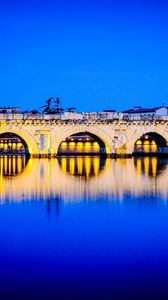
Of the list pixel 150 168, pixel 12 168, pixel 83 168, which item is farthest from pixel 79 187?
pixel 12 168

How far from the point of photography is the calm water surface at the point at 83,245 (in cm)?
652

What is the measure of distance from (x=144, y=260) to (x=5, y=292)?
2.37 m

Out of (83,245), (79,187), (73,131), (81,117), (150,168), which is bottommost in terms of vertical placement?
(83,245)

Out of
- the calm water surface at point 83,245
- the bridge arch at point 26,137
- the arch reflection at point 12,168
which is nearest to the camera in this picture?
the calm water surface at point 83,245

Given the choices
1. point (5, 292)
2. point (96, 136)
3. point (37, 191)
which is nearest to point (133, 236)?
point (5, 292)

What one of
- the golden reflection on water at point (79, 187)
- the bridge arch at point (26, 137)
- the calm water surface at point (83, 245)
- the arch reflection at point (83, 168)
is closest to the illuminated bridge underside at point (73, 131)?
the bridge arch at point (26, 137)

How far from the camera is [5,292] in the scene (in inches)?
250

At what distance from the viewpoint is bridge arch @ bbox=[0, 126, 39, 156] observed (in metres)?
38.8

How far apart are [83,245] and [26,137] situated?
1219 inches

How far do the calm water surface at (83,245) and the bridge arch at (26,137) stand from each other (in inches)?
910

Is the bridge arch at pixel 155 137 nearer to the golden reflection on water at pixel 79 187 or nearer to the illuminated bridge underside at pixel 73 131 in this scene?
the illuminated bridge underside at pixel 73 131

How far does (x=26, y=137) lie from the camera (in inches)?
1543

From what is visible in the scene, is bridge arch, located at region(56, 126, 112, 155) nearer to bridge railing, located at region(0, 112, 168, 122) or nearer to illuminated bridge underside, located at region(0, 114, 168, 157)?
illuminated bridge underside, located at region(0, 114, 168, 157)

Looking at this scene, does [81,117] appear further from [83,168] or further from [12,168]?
[12,168]
